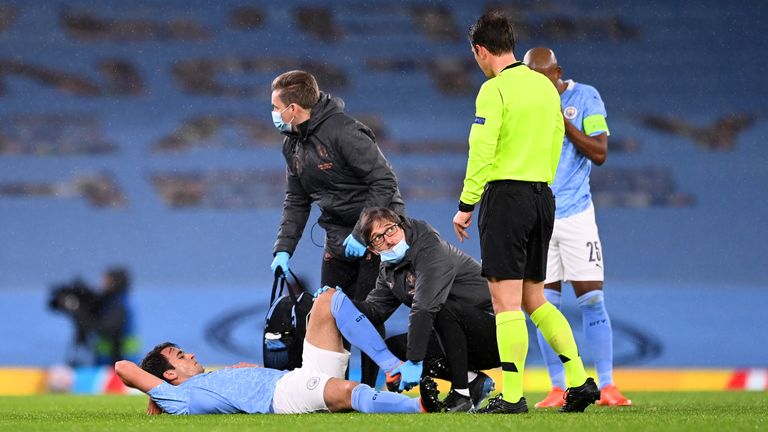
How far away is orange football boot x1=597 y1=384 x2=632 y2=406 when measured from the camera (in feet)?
21.2

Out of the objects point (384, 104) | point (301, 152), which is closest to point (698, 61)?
point (384, 104)

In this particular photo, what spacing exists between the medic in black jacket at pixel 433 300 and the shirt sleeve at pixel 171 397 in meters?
0.94

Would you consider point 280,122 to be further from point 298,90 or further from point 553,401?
point 553,401

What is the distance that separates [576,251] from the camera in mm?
6852

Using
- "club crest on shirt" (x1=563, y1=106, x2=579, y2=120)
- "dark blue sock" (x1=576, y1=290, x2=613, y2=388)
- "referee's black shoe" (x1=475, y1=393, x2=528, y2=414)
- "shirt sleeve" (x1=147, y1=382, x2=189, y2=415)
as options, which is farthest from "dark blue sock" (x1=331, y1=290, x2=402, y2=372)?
"club crest on shirt" (x1=563, y1=106, x2=579, y2=120)

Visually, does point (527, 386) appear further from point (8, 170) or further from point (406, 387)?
point (8, 170)

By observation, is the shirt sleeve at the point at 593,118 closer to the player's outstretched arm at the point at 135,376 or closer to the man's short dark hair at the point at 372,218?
the man's short dark hair at the point at 372,218

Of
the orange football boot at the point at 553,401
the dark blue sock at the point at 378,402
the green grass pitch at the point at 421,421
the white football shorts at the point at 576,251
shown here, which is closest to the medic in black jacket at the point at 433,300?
the dark blue sock at the point at 378,402

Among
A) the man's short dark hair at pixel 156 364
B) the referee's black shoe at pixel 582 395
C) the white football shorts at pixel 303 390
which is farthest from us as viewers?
the man's short dark hair at pixel 156 364

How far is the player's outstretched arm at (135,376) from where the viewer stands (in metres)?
5.41

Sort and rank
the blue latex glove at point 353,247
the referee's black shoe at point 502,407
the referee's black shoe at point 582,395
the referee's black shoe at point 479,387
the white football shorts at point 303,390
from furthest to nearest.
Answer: the referee's black shoe at point 479,387, the blue latex glove at point 353,247, the white football shorts at point 303,390, the referee's black shoe at point 582,395, the referee's black shoe at point 502,407

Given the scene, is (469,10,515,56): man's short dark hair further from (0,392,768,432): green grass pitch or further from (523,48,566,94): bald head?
(0,392,768,432): green grass pitch

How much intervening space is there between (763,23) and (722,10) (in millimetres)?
508

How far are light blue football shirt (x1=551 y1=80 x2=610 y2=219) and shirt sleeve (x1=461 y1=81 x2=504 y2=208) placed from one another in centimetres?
188
